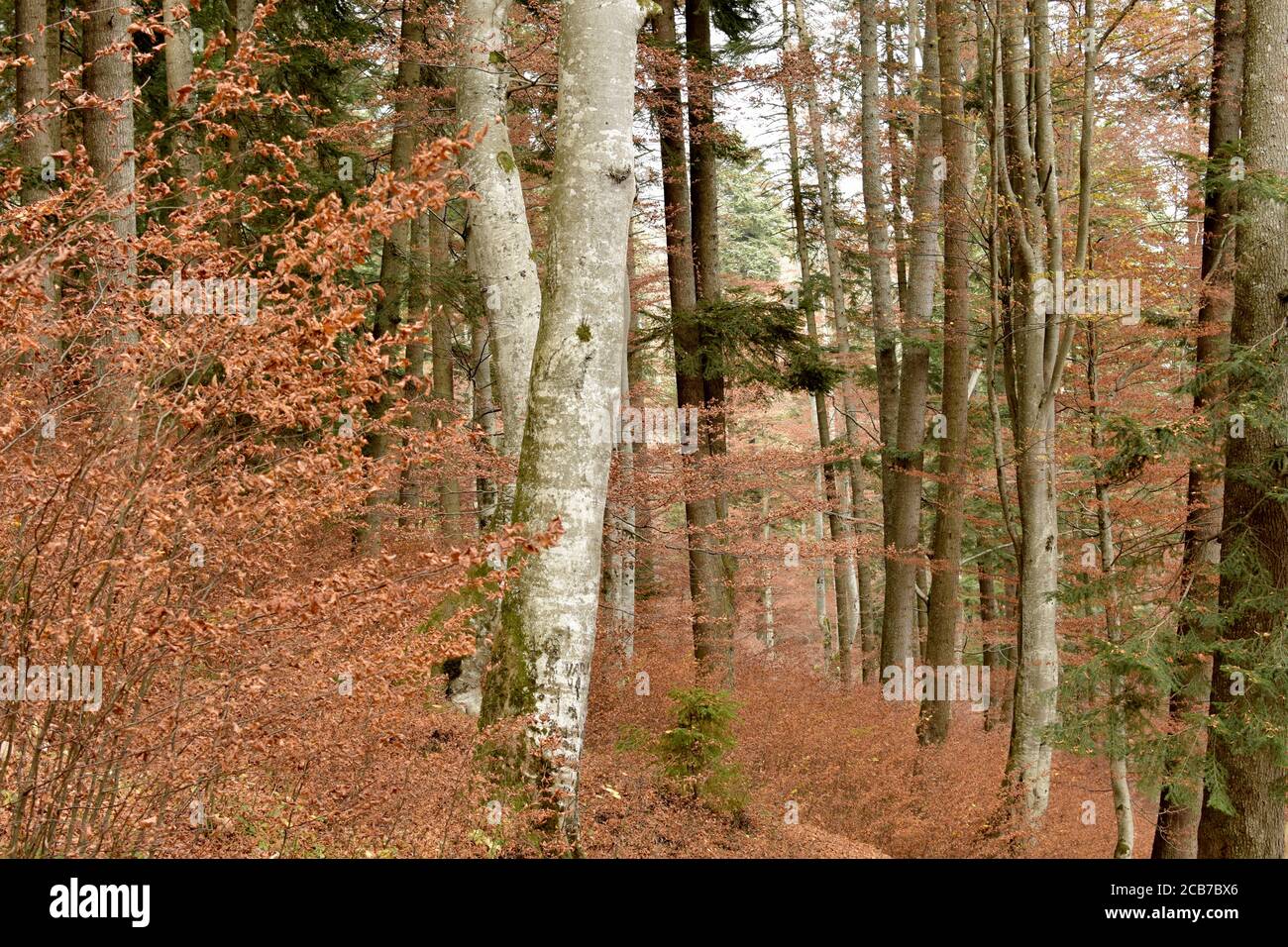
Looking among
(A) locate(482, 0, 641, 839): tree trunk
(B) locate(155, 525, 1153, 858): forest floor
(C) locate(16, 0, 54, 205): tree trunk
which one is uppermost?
(C) locate(16, 0, 54, 205): tree trunk

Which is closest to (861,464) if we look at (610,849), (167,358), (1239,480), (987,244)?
(987,244)

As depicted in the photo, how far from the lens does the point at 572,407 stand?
5570 millimetres

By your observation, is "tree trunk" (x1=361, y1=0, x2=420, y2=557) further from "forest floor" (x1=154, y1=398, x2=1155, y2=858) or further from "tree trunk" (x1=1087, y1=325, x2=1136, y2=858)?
"tree trunk" (x1=1087, y1=325, x2=1136, y2=858)

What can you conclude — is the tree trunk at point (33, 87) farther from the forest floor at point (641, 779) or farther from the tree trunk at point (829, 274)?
the tree trunk at point (829, 274)

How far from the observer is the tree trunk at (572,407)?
5387 millimetres

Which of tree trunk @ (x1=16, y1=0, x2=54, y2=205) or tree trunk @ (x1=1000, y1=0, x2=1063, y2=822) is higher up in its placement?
tree trunk @ (x1=16, y1=0, x2=54, y2=205)

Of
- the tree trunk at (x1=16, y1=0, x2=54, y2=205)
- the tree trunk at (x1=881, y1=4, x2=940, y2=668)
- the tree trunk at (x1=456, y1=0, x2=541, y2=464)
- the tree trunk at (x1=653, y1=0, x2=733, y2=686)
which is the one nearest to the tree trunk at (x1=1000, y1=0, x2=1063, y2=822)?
the tree trunk at (x1=881, y1=4, x2=940, y2=668)

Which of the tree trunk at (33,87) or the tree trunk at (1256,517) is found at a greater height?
the tree trunk at (33,87)

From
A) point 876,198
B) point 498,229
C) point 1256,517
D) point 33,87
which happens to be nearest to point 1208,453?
point 1256,517

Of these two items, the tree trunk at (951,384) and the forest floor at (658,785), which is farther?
the tree trunk at (951,384)

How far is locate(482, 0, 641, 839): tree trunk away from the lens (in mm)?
5387

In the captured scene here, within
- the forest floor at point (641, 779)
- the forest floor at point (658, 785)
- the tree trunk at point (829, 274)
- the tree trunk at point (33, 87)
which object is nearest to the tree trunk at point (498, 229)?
the forest floor at point (641, 779)

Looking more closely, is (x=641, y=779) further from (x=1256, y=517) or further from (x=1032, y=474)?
(x=1256, y=517)
